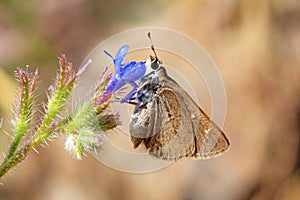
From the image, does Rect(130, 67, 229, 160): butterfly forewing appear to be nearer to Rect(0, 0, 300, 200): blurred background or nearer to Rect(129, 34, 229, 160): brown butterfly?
A: Rect(129, 34, 229, 160): brown butterfly

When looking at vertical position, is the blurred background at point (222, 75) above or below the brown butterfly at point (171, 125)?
above

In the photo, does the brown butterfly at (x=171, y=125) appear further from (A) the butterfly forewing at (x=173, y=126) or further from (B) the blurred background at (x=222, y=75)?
(B) the blurred background at (x=222, y=75)

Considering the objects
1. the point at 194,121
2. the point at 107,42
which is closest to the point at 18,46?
the point at 107,42

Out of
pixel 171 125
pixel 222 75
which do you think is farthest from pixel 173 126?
pixel 222 75

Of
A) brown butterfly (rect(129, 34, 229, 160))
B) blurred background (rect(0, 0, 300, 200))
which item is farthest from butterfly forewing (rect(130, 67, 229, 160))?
blurred background (rect(0, 0, 300, 200))

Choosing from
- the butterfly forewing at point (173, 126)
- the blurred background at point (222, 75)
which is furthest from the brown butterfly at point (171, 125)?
the blurred background at point (222, 75)

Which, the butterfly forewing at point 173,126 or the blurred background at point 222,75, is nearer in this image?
the butterfly forewing at point 173,126
